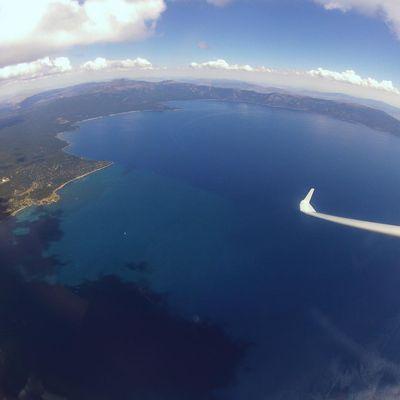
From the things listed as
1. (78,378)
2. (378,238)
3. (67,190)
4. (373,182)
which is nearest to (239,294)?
(78,378)

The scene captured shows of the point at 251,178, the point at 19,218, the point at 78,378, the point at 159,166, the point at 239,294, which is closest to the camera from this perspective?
the point at 78,378

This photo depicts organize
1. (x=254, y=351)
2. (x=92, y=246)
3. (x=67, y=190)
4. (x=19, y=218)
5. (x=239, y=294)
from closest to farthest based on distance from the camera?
(x=254, y=351), (x=239, y=294), (x=92, y=246), (x=19, y=218), (x=67, y=190)

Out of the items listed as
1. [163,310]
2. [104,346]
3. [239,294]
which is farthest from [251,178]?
[104,346]

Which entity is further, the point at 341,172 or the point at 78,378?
the point at 341,172

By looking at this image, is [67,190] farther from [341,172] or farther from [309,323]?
[341,172]

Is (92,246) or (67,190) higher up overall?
(67,190)

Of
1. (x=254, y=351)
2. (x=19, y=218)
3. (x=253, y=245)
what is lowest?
(x=254, y=351)

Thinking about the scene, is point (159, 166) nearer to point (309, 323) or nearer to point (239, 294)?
point (239, 294)
